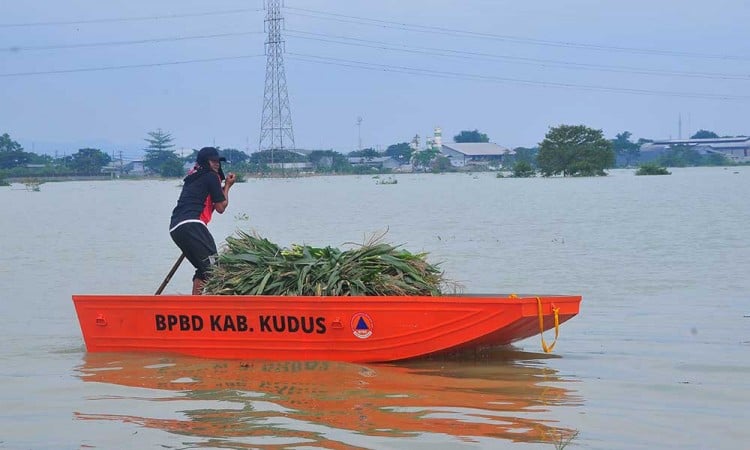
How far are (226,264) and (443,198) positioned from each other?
40128 mm

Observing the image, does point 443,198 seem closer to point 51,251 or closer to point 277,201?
point 277,201

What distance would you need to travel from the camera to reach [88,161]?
3937 inches

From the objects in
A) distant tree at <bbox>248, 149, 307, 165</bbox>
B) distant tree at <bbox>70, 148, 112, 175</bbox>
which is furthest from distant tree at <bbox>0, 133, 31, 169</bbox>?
distant tree at <bbox>248, 149, 307, 165</bbox>

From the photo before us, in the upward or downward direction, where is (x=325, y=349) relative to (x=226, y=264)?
downward

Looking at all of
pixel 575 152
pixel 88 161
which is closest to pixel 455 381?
pixel 575 152

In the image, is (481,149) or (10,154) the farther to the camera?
(481,149)

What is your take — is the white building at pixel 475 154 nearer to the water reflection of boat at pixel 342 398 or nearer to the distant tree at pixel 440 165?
the distant tree at pixel 440 165

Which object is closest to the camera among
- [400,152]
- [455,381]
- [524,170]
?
[455,381]

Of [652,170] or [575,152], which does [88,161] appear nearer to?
[575,152]

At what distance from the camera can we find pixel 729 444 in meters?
7.02

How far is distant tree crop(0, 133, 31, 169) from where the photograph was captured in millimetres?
100312

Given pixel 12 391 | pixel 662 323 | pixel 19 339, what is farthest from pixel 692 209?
pixel 12 391

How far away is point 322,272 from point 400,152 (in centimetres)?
13250

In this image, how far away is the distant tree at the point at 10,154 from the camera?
100m
